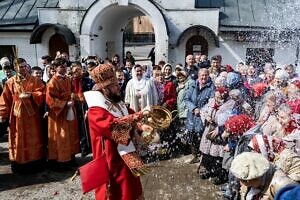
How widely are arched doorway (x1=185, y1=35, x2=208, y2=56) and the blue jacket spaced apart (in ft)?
28.0

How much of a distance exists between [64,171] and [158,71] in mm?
2703

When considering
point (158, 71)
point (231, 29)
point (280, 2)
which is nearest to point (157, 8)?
point (231, 29)

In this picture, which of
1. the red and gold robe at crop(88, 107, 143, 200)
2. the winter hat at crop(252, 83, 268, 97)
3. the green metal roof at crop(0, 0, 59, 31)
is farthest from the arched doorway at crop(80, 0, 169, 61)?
the red and gold robe at crop(88, 107, 143, 200)

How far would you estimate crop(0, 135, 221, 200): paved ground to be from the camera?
523cm

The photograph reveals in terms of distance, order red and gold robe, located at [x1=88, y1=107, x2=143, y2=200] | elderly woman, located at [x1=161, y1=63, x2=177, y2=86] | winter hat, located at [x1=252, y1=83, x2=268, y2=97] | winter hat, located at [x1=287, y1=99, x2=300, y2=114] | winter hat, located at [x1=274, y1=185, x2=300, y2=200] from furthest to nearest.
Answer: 1. elderly woman, located at [x1=161, y1=63, x2=177, y2=86]
2. winter hat, located at [x1=252, y1=83, x2=268, y2=97]
3. winter hat, located at [x1=287, y1=99, x2=300, y2=114]
4. red and gold robe, located at [x1=88, y1=107, x2=143, y2=200]
5. winter hat, located at [x1=274, y1=185, x2=300, y2=200]

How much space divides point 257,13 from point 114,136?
1345 cm

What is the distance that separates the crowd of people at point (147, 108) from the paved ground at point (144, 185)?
0.20m

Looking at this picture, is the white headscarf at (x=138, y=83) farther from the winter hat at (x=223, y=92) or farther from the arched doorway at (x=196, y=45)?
the arched doorway at (x=196, y=45)

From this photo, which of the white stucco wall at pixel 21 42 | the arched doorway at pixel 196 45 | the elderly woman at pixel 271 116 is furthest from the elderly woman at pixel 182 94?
the white stucco wall at pixel 21 42

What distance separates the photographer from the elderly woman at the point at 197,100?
20.0ft

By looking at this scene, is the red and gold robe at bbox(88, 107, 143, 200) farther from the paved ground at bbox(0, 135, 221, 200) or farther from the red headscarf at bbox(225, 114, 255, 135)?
the paved ground at bbox(0, 135, 221, 200)

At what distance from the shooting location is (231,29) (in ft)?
46.9

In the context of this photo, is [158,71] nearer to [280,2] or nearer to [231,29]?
[231,29]

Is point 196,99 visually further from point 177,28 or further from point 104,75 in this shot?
point 177,28
